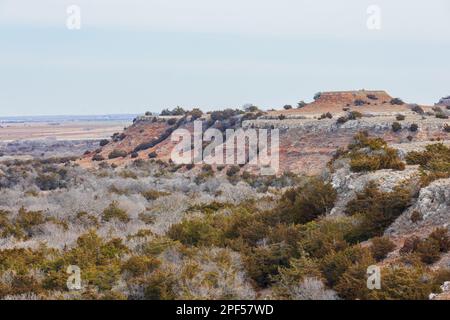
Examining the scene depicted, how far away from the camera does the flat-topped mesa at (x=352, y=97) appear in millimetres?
58406

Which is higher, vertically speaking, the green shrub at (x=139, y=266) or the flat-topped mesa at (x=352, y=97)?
the flat-topped mesa at (x=352, y=97)

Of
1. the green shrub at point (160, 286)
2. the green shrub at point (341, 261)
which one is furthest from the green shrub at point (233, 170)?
the green shrub at point (160, 286)

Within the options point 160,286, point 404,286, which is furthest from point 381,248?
point 160,286

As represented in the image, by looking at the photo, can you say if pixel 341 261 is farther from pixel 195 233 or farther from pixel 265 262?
pixel 195 233

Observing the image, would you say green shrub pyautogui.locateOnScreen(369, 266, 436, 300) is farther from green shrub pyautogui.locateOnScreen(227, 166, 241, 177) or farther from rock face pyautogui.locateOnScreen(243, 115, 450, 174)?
green shrub pyautogui.locateOnScreen(227, 166, 241, 177)

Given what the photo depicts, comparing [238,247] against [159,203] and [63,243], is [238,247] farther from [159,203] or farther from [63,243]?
[159,203]

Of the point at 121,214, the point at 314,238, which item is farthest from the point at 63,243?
the point at 314,238

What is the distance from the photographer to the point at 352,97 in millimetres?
59531

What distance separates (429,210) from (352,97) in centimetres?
4824

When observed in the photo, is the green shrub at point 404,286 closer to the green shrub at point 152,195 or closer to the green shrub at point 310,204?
the green shrub at point 310,204

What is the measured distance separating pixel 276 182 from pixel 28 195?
1264 cm

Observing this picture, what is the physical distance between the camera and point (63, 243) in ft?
52.1

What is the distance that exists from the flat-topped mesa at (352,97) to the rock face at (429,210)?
149 feet
